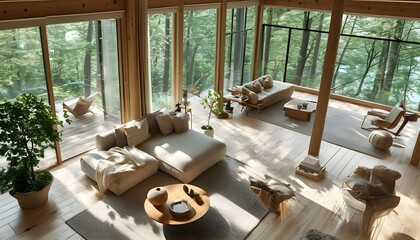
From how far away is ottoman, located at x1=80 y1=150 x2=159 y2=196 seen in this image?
16.8ft

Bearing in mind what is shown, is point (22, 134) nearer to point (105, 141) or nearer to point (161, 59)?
point (105, 141)

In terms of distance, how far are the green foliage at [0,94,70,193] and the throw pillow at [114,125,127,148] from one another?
1385 mm

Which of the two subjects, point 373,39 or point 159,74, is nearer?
point 159,74

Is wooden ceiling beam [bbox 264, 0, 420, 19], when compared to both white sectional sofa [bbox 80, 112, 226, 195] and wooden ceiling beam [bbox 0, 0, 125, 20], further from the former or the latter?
wooden ceiling beam [bbox 0, 0, 125, 20]

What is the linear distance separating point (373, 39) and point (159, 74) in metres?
6.08

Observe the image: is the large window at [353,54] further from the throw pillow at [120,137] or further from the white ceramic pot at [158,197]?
the white ceramic pot at [158,197]

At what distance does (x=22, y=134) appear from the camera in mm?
4441

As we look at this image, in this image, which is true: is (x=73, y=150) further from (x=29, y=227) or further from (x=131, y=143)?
(x=29, y=227)

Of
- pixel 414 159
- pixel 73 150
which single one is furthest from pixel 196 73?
pixel 414 159

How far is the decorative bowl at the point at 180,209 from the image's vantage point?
14.0ft

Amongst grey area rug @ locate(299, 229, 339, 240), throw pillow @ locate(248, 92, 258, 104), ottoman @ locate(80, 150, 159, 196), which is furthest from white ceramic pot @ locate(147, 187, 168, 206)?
throw pillow @ locate(248, 92, 258, 104)

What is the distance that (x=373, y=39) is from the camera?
9398 mm

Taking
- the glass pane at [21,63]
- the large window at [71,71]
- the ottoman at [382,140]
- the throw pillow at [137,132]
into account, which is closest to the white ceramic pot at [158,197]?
the throw pillow at [137,132]

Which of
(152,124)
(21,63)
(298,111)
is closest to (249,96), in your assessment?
(298,111)
